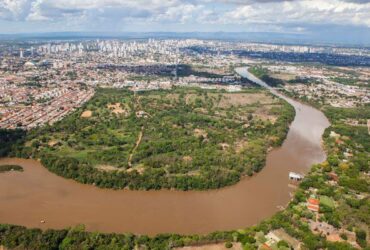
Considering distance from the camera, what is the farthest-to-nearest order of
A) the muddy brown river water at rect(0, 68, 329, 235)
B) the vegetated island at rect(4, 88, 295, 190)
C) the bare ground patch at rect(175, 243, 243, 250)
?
the vegetated island at rect(4, 88, 295, 190), the muddy brown river water at rect(0, 68, 329, 235), the bare ground patch at rect(175, 243, 243, 250)

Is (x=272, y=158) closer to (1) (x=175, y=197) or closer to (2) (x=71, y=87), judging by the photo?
(1) (x=175, y=197)

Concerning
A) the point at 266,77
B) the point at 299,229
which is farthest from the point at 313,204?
the point at 266,77

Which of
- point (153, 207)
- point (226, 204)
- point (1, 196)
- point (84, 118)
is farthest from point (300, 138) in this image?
point (1, 196)

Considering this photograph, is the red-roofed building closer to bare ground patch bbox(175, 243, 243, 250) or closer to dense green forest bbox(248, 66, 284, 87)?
bare ground patch bbox(175, 243, 243, 250)

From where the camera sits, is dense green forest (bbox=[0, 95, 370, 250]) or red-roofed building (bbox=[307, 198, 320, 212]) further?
red-roofed building (bbox=[307, 198, 320, 212])

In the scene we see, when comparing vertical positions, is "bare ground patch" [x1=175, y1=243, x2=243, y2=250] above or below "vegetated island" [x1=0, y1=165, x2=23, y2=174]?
below

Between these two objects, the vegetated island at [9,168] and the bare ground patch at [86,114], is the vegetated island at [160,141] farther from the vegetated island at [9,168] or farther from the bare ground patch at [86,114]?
the vegetated island at [9,168]

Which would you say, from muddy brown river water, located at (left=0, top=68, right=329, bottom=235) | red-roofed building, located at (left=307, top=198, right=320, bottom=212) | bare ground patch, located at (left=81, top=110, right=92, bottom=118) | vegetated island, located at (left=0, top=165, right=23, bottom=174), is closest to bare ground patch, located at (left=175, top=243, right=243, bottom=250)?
muddy brown river water, located at (left=0, top=68, right=329, bottom=235)
